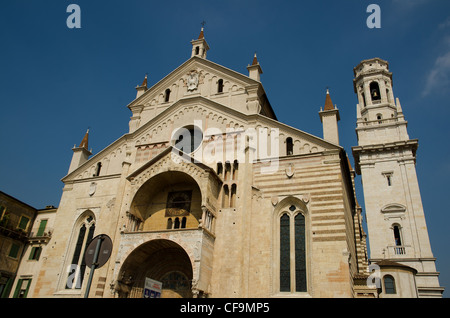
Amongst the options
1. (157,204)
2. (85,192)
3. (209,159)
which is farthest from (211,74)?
(85,192)

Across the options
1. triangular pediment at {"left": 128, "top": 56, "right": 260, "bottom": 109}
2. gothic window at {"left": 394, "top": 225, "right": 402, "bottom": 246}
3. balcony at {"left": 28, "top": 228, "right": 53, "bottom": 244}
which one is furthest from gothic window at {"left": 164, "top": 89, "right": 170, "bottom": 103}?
gothic window at {"left": 394, "top": 225, "right": 402, "bottom": 246}

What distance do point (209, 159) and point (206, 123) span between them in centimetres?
288

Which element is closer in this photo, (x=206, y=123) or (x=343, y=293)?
(x=343, y=293)

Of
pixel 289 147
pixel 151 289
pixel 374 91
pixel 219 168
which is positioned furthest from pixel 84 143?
pixel 374 91

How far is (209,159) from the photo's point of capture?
22250 millimetres

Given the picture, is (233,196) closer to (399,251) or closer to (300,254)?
(300,254)

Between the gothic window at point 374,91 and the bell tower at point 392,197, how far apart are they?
83cm

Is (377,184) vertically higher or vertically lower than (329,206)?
higher

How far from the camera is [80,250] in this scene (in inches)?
912

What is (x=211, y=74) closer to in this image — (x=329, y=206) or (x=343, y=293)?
(x=329, y=206)

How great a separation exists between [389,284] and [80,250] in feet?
77.7

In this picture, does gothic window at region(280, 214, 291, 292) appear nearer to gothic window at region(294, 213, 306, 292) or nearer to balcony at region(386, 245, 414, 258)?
gothic window at region(294, 213, 306, 292)

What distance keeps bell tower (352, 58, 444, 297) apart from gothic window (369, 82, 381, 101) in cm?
83
